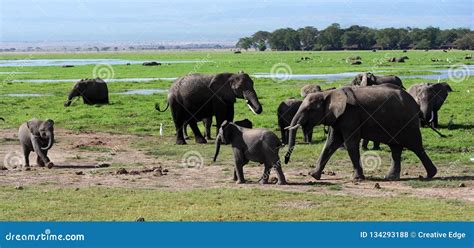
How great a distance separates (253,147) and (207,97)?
846 cm

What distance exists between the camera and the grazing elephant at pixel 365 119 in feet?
58.3

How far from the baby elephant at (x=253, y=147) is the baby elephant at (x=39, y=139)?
512 centimetres

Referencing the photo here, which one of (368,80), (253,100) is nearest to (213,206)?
(253,100)

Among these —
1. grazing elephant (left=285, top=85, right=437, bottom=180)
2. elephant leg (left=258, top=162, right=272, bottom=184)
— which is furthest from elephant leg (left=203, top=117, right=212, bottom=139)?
elephant leg (left=258, top=162, right=272, bottom=184)

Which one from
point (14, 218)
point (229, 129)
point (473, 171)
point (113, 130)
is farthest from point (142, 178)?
point (113, 130)

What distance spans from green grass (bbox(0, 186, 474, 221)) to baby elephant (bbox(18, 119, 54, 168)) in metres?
4.14

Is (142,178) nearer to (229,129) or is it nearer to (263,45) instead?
(229,129)

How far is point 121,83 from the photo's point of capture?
58.4 meters

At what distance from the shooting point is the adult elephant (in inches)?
947

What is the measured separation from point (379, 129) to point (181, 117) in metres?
9.38

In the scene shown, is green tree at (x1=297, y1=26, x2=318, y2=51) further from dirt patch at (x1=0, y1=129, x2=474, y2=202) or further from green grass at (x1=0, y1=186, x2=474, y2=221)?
green grass at (x1=0, y1=186, x2=474, y2=221)

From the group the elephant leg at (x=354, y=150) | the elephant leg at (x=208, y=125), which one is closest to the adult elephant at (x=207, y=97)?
the elephant leg at (x=208, y=125)

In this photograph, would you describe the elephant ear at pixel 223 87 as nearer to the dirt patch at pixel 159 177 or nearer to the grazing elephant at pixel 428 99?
the dirt patch at pixel 159 177

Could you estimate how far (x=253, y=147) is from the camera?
16891 millimetres
